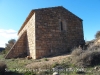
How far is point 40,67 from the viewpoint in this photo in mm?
11094

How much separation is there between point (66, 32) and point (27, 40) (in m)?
4.50

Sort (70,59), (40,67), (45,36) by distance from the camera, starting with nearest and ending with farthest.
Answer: (40,67)
(70,59)
(45,36)

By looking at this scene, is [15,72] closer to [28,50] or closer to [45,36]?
[45,36]

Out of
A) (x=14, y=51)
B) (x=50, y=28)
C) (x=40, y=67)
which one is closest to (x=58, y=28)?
(x=50, y=28)

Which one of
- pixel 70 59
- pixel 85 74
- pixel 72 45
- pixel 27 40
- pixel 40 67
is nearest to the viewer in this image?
pixel 85 74

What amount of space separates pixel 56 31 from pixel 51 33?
592mm

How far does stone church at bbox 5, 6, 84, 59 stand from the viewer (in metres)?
16.2

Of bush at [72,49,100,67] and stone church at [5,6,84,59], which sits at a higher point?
stone church at [5,6,84,59]

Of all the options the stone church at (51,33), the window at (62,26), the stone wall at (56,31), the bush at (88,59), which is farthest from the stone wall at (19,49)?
the bush at (88,59)

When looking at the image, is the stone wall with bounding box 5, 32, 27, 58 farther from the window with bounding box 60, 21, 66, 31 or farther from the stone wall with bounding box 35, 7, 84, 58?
the window with bounding box 60, 21, 66, 31

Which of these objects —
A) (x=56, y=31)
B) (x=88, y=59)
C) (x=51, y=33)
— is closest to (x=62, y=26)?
(x=56, y=31)

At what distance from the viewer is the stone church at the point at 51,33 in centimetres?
1625

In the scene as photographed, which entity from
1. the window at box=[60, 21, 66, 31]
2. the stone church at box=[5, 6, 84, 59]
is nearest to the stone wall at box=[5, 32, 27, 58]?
the stone church at box=[5, 6, 84, 59]

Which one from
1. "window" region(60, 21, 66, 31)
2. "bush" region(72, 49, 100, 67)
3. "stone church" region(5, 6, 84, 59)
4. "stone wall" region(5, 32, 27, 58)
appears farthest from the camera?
"stone wall" region(5, 32, 27, 58)
